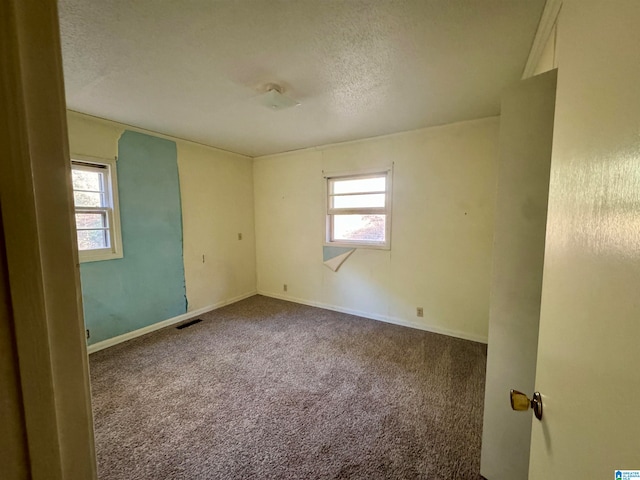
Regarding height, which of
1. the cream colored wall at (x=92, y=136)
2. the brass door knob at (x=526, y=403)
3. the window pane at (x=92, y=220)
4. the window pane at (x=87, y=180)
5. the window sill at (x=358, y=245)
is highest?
the cream colored wall at (x=92, y=136)

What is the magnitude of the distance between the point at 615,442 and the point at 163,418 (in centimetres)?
232

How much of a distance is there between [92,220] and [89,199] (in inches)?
8.5

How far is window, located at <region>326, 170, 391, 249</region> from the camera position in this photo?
3.49 meters

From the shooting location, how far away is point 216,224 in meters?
3.99

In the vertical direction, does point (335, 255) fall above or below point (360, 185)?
below

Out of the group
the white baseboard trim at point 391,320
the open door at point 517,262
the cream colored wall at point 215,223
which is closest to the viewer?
the open door at point 517,262

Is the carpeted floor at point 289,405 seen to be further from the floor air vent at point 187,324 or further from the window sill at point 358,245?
the window sill at point 358,245

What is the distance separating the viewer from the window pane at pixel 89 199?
2701 mm

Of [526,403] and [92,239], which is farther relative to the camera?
[92,239]

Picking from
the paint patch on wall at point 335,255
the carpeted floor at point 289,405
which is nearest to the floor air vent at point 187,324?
the carpeted floor at point 289,405

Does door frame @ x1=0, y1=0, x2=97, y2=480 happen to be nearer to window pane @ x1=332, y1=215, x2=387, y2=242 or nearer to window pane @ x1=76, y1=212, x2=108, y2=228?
window pane @ x1=76, y1=212, x2=108, y2=228

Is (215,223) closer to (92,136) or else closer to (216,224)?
(216,224)

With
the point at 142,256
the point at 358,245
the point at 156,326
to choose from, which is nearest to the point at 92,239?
the point at 142,256

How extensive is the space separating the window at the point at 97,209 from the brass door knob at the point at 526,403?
3470mm
